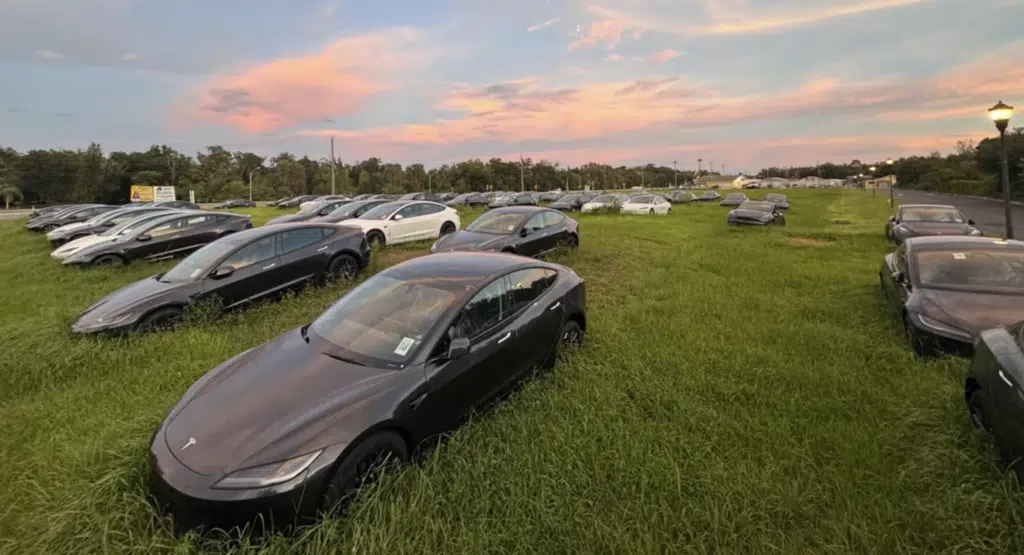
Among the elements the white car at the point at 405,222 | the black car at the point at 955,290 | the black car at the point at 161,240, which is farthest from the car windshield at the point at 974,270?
the black car at the point at 161,240

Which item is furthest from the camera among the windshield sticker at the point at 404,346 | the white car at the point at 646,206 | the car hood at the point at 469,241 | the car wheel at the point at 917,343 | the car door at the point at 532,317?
the white car at the point at 646,206

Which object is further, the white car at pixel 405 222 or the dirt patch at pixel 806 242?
the dirt patch at pixel 806 242

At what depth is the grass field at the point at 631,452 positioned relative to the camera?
2674mm

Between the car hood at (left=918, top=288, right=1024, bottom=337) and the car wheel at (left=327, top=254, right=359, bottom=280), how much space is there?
8.44m

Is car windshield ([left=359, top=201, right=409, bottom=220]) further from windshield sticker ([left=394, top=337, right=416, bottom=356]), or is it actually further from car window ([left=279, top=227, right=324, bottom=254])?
windshield sticker ([left=394, top=337, right=416, bottom=356])

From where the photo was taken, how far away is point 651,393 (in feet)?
14.3

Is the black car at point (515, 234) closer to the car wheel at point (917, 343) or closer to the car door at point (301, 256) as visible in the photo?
the car door at point (301, 256)

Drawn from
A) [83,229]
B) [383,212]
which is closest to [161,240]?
[383,212]

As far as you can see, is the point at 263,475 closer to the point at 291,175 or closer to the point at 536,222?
the point at 536,222

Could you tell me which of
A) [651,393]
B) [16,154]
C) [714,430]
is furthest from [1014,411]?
[16,154]

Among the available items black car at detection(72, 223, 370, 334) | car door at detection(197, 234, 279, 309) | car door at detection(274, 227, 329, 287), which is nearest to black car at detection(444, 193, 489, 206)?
black car at detection(72, 223, 370, 334)

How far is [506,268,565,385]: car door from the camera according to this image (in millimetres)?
4324

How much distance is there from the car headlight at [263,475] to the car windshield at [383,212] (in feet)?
36.2

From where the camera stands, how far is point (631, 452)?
11.3 feet
